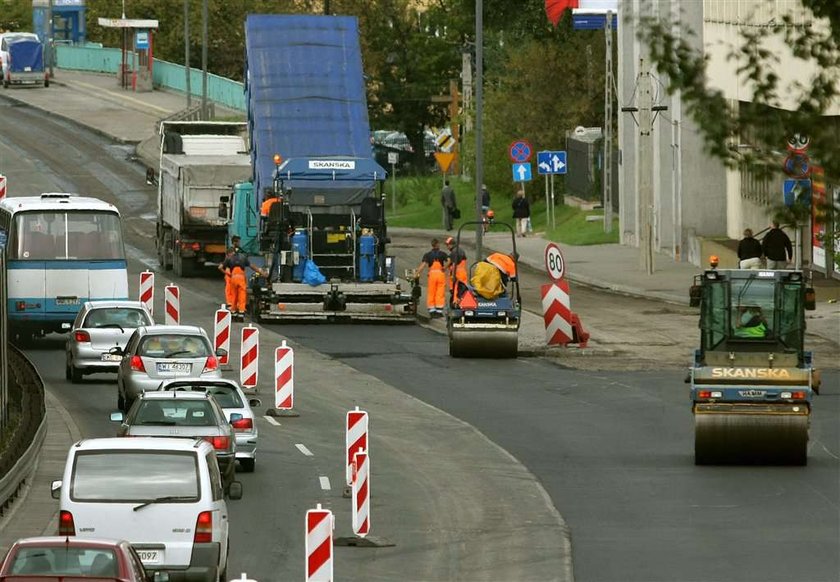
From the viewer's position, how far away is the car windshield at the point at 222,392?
26.6 m

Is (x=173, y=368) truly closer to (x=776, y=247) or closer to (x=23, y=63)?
(x=776, y=247)

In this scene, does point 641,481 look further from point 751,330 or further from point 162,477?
point 162,477

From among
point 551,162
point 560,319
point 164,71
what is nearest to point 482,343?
point 560,319

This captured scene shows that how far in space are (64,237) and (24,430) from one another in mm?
14425

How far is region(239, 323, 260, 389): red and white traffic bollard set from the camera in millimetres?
33688

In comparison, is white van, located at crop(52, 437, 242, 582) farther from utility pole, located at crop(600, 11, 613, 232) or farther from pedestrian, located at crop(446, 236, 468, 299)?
utility pole, located at crop(600, 11, 613, 232)

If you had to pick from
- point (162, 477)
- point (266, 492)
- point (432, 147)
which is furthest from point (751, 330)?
point (432, 147)

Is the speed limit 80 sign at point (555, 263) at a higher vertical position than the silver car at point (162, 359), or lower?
higher

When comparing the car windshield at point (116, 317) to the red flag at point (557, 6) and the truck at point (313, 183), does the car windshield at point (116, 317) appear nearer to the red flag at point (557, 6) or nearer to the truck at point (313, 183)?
the truck at point (313, 183)

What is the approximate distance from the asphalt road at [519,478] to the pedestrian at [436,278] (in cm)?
328

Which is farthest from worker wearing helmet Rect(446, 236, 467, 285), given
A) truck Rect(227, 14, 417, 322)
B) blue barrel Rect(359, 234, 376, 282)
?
blue barrel Rect(359, 234, 376, 282)

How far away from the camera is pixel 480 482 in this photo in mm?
25719

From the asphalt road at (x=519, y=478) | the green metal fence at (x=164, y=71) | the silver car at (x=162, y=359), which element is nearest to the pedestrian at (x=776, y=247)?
the asphalt road at (x=519, y=478)

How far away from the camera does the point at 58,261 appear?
4128cm
